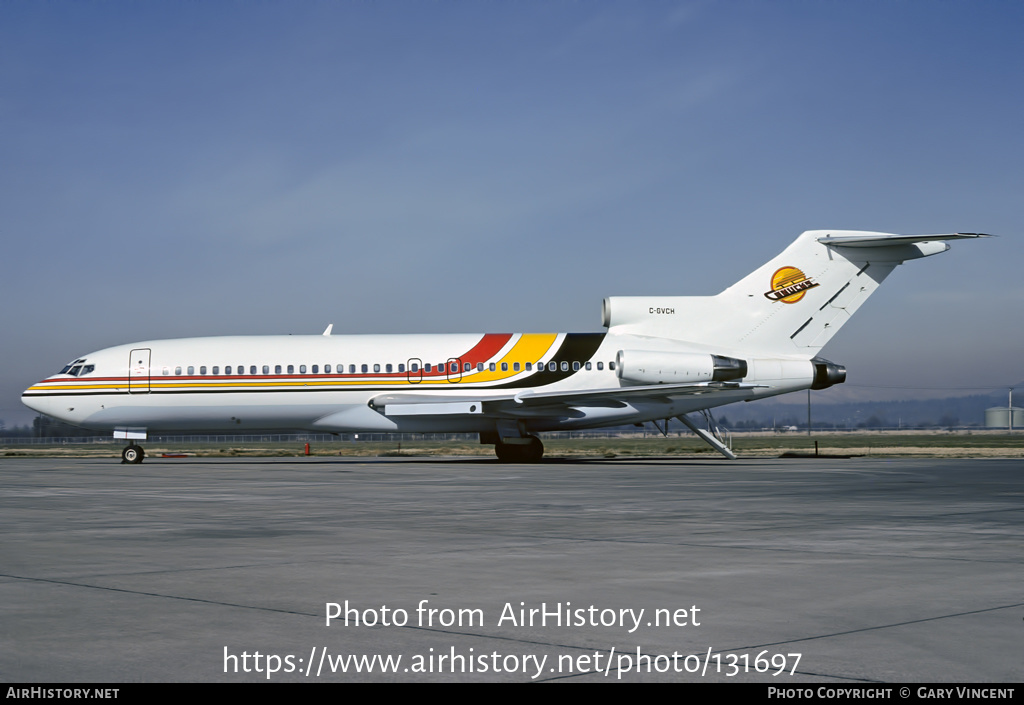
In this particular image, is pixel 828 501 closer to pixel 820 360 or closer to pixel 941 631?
pixel 941 631

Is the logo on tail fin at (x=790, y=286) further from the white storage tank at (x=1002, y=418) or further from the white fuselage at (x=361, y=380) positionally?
the white storage tank at (x=1002, y=418)

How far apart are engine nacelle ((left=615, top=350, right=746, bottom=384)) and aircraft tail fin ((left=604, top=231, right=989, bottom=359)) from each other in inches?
50.0

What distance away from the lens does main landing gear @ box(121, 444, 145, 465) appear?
35.0 meters

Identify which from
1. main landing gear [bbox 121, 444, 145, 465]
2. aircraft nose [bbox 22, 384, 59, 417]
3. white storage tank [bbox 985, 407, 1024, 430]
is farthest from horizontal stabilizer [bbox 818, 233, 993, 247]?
white storage tank [bbox 985, 407, 1024, 430]

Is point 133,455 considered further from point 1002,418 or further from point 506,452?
point 1002,418

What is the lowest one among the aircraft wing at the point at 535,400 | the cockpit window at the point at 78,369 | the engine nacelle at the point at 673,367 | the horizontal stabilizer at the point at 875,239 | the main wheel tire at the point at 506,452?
the main wheel tire at the point at 506,452

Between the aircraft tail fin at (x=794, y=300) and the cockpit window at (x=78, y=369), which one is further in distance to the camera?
the cockpit window at (x=78, y=369)

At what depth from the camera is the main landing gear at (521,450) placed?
3431cm

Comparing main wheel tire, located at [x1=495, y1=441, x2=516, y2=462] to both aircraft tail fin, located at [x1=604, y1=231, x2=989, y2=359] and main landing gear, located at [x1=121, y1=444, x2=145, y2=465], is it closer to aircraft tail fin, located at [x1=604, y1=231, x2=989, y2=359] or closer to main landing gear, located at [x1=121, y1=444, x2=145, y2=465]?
aircraft tail fin, located at [x1=604, y1=231, x2=989, y2=359]

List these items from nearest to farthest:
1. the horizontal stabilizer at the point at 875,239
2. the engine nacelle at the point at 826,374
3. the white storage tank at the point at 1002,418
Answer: the horizontal stabilizer at the point at 875,239
the engine nacelle at the point at 826,374
the white storage tank at the point at 1002,418

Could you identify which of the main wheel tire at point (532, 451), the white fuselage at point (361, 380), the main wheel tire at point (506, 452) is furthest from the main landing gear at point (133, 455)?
the main wheel tire at point (532, 451)

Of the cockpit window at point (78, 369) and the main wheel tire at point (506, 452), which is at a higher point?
the cockpit window at point (78, 369)

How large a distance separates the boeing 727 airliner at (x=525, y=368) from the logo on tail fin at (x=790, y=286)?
0.04m

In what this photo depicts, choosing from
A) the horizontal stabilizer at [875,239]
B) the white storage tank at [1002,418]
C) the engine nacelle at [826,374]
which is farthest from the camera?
the white storage tank at [1002,418]
